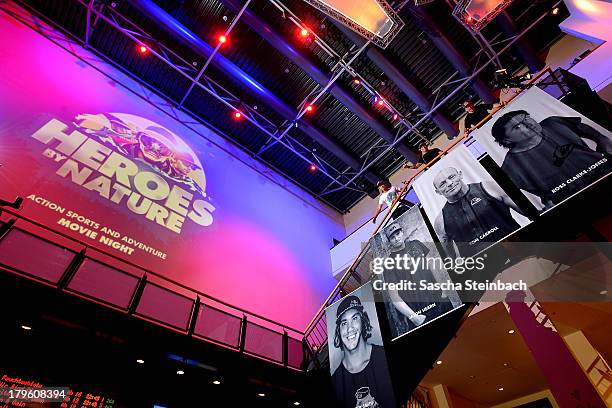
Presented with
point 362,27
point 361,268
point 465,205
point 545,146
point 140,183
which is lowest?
point 465,205

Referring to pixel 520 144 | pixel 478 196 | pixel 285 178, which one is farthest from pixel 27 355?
pixel 285 178

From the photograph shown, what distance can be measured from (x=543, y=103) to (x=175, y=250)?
8462mm

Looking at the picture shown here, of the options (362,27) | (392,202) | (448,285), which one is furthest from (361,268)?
(362,27)

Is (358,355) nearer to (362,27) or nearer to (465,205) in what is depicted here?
(465,205)

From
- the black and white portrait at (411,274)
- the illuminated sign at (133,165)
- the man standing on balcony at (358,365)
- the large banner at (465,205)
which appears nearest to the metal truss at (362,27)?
the large banner at (465,205)

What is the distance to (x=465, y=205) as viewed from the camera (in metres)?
6.00

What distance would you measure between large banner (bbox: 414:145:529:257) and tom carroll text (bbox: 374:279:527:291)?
19.5 inches

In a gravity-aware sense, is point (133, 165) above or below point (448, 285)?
above

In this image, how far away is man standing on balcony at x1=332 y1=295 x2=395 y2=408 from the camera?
19.1ft

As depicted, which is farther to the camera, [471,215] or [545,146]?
[471,215]

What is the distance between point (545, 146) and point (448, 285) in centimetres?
271

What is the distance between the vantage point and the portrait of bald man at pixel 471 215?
5.41 metres

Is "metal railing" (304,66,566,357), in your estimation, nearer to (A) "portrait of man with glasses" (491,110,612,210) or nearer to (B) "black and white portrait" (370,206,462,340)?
(B) "black and white portrait" (370,206,462,340)

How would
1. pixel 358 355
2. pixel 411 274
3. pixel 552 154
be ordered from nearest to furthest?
pixel 552 154 → pixel 411 274 → pixel 358 355
